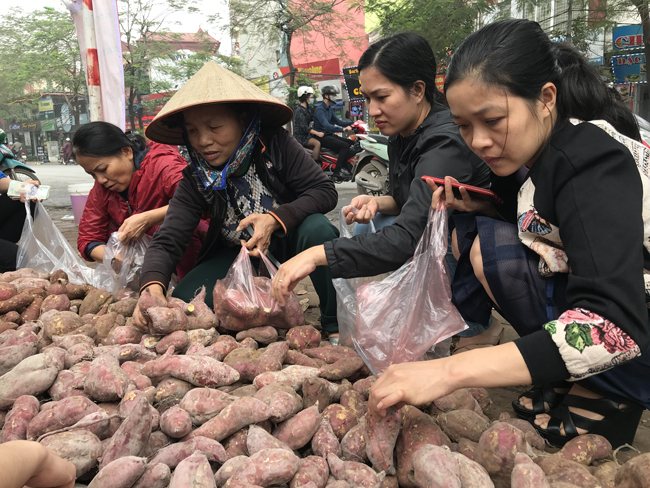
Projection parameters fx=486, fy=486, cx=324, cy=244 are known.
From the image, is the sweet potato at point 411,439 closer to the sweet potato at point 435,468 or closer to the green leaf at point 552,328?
the sweet potato at point 435,468

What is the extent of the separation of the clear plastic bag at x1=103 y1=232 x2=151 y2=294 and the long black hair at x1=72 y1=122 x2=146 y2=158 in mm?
436

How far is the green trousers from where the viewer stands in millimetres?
2158

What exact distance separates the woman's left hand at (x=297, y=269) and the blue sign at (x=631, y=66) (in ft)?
38.3

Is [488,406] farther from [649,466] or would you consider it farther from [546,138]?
[546,138]

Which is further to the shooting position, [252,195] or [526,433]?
[252,195]

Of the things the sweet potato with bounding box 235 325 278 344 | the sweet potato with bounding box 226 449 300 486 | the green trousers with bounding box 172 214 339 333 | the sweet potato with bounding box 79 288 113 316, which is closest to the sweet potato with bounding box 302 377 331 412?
the sweet potato with bounding box 226 449 300 486

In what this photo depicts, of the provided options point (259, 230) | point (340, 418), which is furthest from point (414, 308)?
point (259, 230)

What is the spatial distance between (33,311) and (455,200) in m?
1.93

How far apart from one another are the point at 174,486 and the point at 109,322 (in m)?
1.21

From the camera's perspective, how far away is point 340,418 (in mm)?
1359

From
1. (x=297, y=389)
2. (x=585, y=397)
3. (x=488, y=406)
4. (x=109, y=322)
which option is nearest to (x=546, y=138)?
(x=585, y=397)

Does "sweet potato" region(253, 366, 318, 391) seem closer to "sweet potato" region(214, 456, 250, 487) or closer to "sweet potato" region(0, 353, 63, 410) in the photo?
"sweet potato" region(214, 456, 250, 487)

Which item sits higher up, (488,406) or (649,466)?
(649,466)

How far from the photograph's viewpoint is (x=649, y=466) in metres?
0.99
